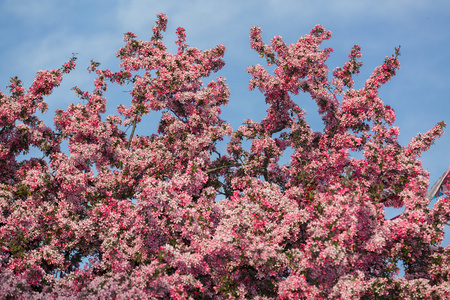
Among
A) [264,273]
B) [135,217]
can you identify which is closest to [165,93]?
[135,217]

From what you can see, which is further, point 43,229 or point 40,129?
point 40,129

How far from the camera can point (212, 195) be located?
63.7ft

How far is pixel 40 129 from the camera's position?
24.5 metres

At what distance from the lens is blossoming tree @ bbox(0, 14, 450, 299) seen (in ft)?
50.2

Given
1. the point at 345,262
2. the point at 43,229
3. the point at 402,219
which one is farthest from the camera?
the point at 43,229

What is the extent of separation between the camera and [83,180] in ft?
66.5

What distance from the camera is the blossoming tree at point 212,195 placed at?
15.3 meters

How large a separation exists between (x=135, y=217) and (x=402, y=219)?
989 cm

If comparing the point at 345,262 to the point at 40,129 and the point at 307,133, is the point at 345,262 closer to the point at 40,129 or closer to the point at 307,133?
the point at 307,133

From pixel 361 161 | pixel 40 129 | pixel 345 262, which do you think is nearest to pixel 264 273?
pixel 345 262

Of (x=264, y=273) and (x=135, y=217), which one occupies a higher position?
(x=135, y=217)

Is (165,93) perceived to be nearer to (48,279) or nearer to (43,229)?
(43,229)

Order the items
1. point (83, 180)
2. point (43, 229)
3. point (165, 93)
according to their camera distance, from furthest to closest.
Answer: point (165, 93) < point (83, 180) < point (43, 229)

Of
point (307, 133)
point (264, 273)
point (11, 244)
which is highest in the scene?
point (307, 133)
